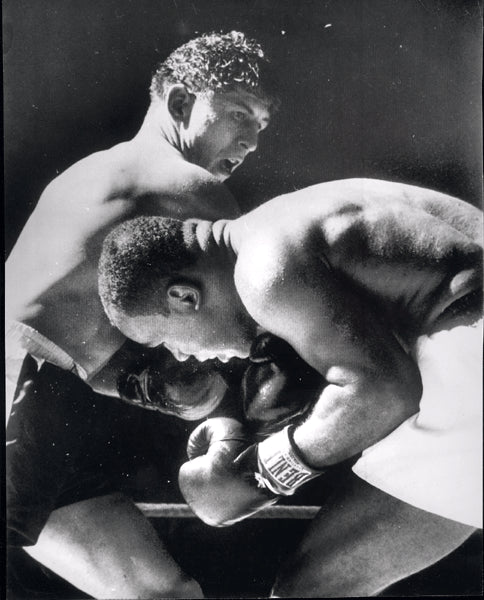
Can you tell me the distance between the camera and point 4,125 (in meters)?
2.02

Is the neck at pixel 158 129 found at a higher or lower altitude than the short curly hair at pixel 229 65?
lower

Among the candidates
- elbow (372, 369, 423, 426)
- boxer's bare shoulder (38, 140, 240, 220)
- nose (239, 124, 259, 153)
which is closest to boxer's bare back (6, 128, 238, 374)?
boxer's bare shoulder (38, 140, 240, 220)

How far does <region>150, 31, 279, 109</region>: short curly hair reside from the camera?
2.03m

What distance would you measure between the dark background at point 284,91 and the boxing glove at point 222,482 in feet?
1.85

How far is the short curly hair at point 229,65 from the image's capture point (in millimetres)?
2027

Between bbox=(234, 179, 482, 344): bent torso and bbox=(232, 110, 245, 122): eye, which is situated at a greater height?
bbox=(232, 110, 245, 122): eye

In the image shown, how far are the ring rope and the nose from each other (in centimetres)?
86

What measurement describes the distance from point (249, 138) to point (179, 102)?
0.19 metres

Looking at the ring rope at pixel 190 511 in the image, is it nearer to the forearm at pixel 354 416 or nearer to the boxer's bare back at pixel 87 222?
the forearm at pixel 354 416

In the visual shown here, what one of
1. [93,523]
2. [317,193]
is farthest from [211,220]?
[93,523]

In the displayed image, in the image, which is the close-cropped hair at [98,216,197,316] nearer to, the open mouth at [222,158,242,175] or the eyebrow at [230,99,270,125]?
the open mouth at [222,158,242,175]

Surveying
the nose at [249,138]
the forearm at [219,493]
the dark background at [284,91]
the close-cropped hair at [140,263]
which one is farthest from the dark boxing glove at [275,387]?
the nose at [249,138]

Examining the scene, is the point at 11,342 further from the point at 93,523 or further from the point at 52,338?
the point at 93,523

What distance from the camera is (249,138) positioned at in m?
2.02
